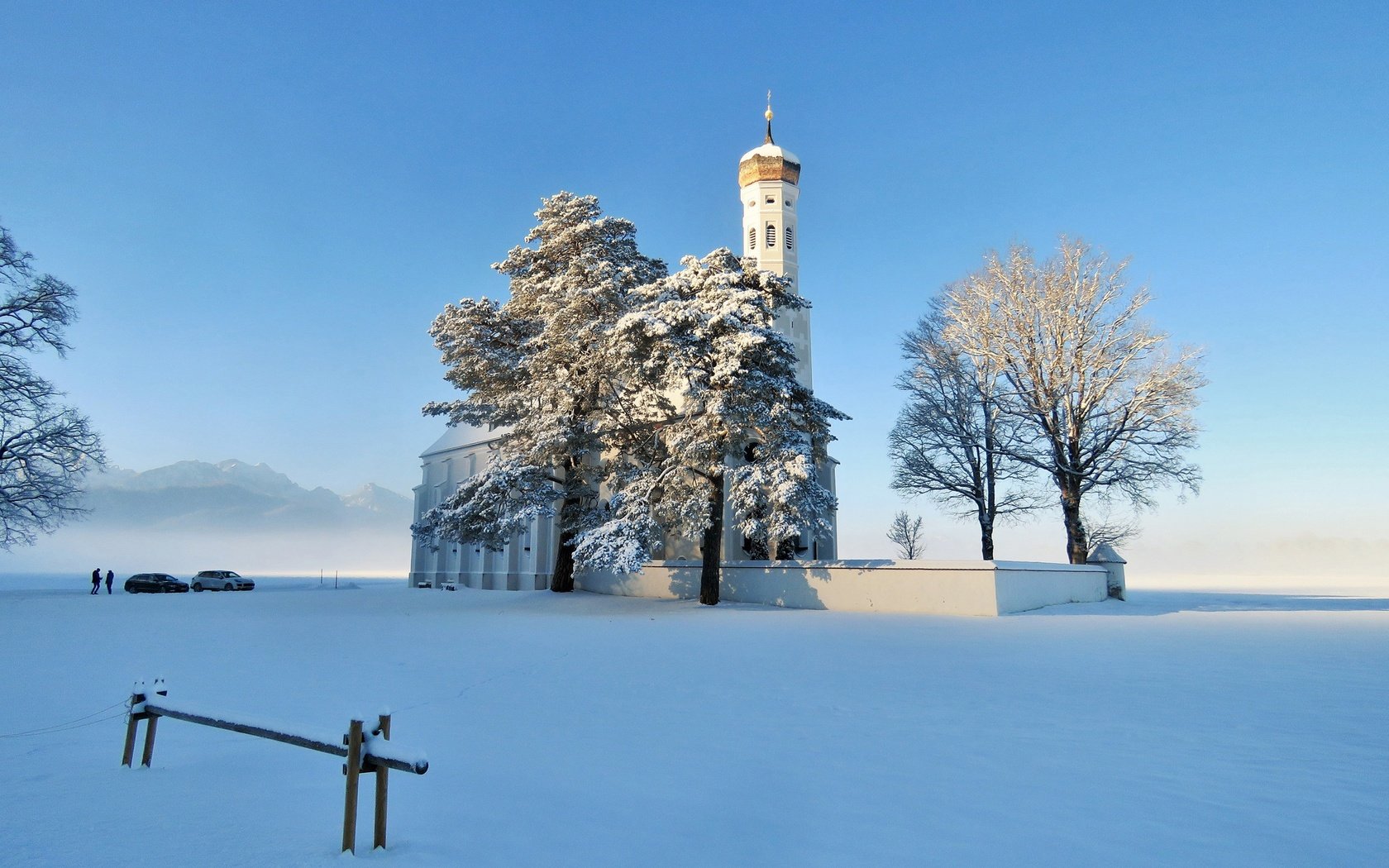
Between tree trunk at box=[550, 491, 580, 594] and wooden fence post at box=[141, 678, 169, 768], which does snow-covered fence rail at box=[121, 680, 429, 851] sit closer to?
wooden fence post at box=[141, 678, 169, 768]

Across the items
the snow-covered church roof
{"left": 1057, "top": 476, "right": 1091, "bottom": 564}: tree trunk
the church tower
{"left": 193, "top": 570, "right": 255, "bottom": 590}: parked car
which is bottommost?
{"left": 193, "top": 570, "right": 255, "bottom": 590}: parked car

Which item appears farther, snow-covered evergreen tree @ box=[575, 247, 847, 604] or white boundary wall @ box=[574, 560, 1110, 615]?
snow-covered evergreen tree @ box=[575, 247, 847, 604]

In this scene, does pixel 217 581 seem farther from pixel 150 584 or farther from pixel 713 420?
pixel 713 420

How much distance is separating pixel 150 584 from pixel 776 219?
3708 centimetres

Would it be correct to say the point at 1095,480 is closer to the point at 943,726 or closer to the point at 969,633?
the point at 969,633

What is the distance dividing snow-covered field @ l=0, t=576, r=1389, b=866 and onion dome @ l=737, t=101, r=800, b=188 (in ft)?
103

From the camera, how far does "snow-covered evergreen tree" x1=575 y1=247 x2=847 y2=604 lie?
22016mm

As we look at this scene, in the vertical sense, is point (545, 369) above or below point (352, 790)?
above

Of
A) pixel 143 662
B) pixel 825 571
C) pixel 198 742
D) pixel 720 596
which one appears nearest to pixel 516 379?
pixel 720 596

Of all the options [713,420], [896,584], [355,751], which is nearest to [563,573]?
[713,420]

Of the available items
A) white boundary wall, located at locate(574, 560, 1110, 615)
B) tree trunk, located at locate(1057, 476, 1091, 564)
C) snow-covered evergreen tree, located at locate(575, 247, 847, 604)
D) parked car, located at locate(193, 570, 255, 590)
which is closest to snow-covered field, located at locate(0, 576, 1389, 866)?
white boundary wall, located at locate(574, 560, 1110, 615)

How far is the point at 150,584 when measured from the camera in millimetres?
36469

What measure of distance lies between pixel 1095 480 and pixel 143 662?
98.2ft

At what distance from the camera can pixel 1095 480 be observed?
94.8 ft
